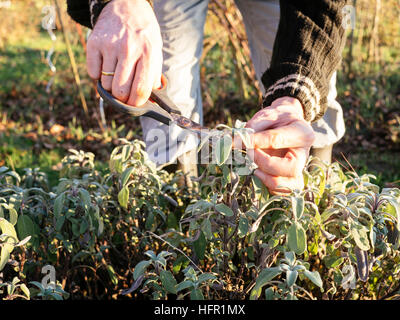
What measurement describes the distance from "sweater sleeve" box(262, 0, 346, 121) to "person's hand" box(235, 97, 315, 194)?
12 centimetres

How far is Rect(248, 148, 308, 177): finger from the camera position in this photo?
1.46 m

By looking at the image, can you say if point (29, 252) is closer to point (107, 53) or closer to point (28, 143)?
point (107, 53)

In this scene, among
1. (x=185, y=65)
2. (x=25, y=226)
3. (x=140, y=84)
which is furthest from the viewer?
(x=185, y=65)

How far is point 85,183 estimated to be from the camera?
1863 mm

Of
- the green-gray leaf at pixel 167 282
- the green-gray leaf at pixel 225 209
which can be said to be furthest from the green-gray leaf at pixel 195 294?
the green-gray leaf at pixel 225 209

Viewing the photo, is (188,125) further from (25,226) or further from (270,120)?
(25,226)

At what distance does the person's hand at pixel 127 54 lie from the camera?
4.84ft

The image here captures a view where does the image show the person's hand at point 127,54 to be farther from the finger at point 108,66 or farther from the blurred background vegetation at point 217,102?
the blurred background vegetation at point 217,102

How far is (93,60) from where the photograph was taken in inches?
60.4

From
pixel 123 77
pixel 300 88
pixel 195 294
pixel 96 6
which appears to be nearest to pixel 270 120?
pixel 300 88

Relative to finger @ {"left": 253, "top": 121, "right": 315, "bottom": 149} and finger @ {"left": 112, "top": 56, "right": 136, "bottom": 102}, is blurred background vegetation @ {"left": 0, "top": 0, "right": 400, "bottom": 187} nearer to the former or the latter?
finger @ {"left": 253, "top": 121, "right": 315, "bottom": 149}

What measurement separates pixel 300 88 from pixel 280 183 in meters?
0.37

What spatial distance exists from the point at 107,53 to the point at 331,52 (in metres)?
0.87

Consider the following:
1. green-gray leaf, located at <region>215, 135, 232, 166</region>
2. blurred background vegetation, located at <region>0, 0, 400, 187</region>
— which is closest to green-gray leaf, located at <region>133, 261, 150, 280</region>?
green-gray leaf, located at <region>215, 135, 232, 166</region>
